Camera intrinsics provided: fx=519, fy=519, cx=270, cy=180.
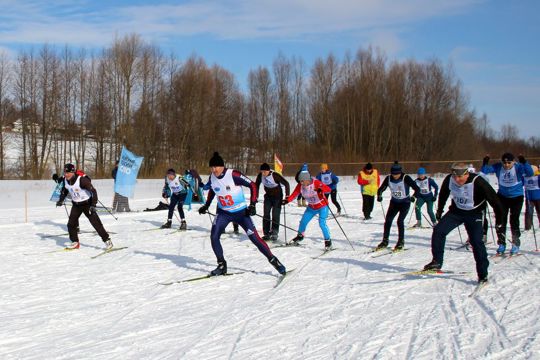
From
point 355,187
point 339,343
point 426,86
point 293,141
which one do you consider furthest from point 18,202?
point 426,86

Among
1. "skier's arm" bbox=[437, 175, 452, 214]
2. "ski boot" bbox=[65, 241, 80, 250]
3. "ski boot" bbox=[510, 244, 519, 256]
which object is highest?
"skier's arm" bbox=[437, 175, 452, 214]

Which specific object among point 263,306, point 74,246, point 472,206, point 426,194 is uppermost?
point 472,206

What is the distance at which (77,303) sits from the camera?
6859mm

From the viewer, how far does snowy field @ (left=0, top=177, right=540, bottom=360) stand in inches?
190

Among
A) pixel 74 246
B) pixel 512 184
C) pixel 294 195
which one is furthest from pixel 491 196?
pixel 74 246

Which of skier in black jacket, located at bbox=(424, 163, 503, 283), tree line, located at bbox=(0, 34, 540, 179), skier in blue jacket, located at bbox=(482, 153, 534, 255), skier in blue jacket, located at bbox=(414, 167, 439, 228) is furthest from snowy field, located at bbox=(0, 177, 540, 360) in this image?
tree line, located at bbox=(0, 34, 540, 179)

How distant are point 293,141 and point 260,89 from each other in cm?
650

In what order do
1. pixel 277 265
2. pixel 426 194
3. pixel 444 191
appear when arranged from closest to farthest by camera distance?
pixel 444 191 < pixel 277 265 < pixel 426 194

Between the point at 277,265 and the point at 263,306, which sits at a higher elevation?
the point at 277,265

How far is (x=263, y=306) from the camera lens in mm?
6289

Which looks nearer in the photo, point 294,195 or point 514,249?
point 514,249

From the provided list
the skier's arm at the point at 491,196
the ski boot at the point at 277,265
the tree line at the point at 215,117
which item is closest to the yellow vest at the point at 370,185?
the ski boot at the point at 277,265

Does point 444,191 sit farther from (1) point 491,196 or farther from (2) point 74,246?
(2) point 74,246

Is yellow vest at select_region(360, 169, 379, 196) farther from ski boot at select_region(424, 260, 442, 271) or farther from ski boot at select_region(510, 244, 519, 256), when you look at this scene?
ski boot at select_region(424, 260, 442, 271)
